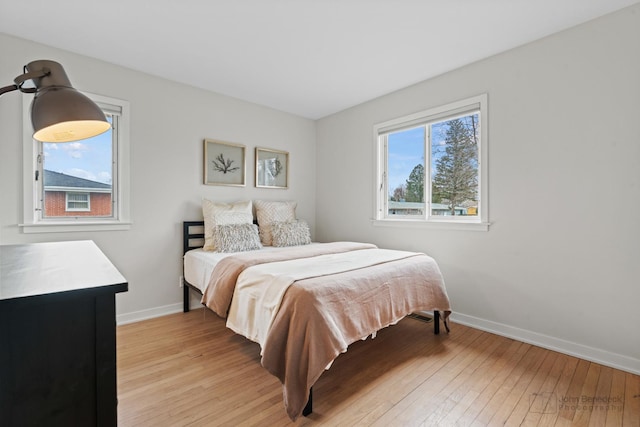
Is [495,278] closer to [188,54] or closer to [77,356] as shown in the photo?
[77,356]

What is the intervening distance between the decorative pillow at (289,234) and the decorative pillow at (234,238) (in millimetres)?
283

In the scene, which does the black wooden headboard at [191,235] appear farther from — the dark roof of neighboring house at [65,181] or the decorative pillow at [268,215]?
the dark roof of neighboring house at [65,181]

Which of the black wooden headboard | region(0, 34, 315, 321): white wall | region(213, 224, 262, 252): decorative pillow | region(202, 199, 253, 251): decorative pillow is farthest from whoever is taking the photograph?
the black wooden headboard

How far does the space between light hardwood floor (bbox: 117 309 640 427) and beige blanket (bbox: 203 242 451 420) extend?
0.27 metres

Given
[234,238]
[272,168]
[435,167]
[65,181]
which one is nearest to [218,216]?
[234,238]

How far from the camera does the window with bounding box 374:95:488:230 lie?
2.91 m

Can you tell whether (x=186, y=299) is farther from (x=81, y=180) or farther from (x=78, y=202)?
(x=81, y=180)

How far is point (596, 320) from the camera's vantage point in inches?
87.6

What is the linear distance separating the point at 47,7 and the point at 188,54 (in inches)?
37.1

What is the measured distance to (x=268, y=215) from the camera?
3744mm

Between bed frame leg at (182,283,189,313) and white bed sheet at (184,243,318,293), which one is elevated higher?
white bed sheet at (184,243,318,293)

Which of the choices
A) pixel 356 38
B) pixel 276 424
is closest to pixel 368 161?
pixel 356 38

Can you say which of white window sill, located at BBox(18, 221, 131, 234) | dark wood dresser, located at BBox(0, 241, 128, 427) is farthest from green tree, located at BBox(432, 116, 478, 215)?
white window sill, located at BBox(18, 221, 131, 234)

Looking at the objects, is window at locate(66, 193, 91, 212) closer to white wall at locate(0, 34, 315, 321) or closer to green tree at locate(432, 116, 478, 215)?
white wall at locate(0, 34, 315, 321)
